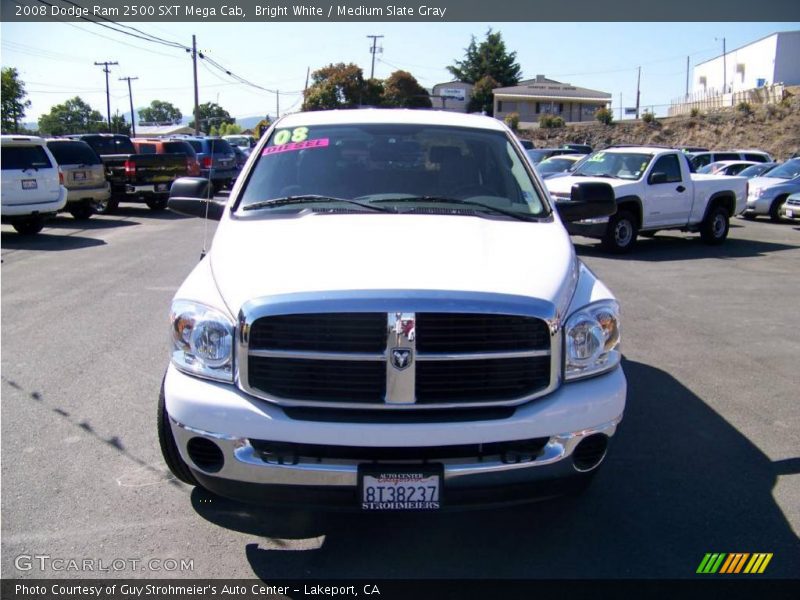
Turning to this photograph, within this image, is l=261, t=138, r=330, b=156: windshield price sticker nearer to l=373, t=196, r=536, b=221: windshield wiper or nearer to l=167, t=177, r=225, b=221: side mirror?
l=167, t=177, r=225, b=221: side mirror

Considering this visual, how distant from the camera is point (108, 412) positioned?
5.13 m

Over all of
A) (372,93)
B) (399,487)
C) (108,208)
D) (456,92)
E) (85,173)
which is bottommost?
(108,208)

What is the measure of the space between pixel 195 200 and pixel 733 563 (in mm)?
3772

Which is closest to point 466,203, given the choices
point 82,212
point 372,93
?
point 82,212

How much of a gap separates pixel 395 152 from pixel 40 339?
4.30 meters

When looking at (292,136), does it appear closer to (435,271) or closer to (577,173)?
(435,271)

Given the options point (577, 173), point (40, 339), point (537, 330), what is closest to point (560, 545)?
point (537, 330)

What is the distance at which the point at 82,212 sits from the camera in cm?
1806

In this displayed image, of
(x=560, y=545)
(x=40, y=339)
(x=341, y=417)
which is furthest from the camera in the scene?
(x=40, y=339)

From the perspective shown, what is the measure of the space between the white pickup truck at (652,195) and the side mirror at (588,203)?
8.18 m

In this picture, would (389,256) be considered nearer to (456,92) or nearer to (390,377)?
(390,377)

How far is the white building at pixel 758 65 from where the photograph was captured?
68.5 metres

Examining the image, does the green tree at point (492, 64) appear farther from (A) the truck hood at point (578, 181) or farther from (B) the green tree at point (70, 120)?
(A) the truck hood at point (578, 181)

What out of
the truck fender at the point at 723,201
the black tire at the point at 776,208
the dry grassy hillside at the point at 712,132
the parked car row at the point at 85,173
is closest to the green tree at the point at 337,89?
the dry grassy hillside at the point at 712,132
